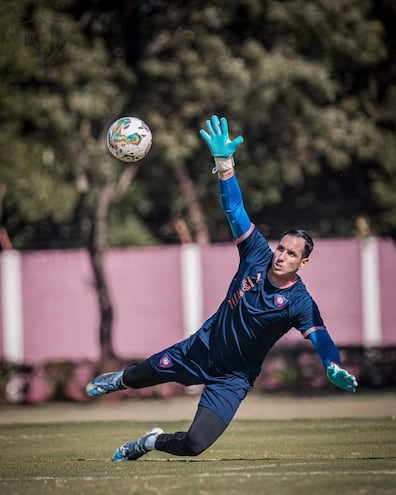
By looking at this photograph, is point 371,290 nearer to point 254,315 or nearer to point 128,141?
point 128,141

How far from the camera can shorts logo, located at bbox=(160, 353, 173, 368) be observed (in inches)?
358

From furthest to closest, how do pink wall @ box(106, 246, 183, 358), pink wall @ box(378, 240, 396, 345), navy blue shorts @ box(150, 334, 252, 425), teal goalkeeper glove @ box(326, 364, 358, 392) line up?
pink wall @ box(106, 246, 183, 358)
pink wall @ box(378, 240, 396, 345)
navy blue shorts @ box(150, 334, 252, 425)
teal goalkeeper glove @ box(326, 364, 358, 392)

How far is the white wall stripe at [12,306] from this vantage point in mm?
24172

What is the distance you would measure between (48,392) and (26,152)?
5.32 meters

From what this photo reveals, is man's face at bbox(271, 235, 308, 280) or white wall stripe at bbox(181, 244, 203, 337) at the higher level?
man's face at bbox(271, 235, 308, 280)

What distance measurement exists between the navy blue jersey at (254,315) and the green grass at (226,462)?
3.41 ft

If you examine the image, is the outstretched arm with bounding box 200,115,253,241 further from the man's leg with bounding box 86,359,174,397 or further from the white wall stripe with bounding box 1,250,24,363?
the white wall stripe with bounding box 1,250,24,363

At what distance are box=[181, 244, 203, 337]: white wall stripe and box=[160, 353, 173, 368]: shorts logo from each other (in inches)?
587

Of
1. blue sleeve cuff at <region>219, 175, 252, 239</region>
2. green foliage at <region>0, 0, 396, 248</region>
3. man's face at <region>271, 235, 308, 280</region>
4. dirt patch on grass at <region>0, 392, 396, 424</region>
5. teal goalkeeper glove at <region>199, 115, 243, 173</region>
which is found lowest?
dirt patch on grass at <region>0, 392, 396, 424</region>

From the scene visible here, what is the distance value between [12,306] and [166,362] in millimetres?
15793

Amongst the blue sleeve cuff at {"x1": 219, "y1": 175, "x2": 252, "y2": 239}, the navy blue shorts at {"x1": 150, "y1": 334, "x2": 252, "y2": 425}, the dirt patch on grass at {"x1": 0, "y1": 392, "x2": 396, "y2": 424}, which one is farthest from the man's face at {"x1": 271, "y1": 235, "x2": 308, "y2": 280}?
the dirt patch on grass at {"x1": 0, "y1": 392, "x2": 396, "y2": 424}

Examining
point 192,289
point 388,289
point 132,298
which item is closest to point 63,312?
point 132,298

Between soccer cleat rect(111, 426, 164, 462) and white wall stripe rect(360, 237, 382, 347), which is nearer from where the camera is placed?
soccer cleat rect(111, 426, 164, 462)

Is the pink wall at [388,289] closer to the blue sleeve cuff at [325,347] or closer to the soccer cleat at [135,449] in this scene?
the soccer cleat at [135,449]
